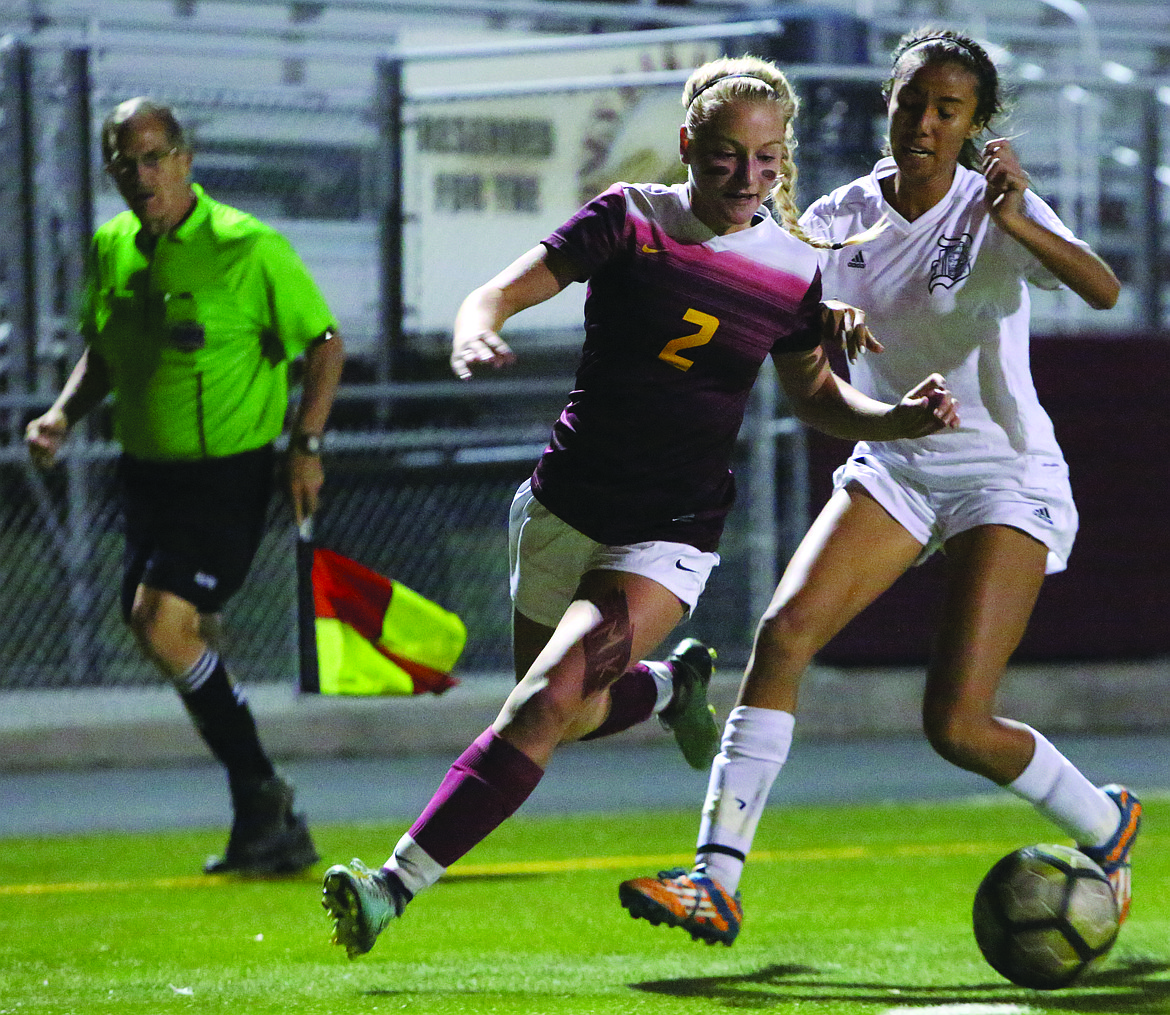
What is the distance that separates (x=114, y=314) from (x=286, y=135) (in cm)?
349

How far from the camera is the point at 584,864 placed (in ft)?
21.5

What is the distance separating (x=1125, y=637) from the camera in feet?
34.0

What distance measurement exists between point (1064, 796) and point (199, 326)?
123 inches

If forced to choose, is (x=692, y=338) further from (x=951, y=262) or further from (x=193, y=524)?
(x=193, y=524)

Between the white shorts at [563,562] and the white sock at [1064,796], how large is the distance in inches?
36.6

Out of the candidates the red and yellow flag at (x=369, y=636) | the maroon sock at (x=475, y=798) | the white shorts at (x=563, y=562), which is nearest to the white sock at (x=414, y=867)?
the maroon sock at (x=475, y=798)

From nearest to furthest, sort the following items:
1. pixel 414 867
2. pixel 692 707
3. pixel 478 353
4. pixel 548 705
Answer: pixel 478 353, pixel 414 867, pixel 548 705, pixel 692 707

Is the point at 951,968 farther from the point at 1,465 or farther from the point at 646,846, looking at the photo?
the point at 1,465

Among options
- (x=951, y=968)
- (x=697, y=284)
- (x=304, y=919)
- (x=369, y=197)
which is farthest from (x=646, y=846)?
(x=369, y=197)

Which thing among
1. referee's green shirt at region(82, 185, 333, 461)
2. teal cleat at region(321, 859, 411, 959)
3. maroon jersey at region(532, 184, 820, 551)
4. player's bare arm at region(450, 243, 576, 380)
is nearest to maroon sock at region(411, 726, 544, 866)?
teal cleat at region(321, 859, 411, 959)

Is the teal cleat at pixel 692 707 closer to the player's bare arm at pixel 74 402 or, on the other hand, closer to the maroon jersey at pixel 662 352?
the maroon jersey at pixel 662 352

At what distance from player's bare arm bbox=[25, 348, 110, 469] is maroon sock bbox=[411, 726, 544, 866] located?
9.15 feet

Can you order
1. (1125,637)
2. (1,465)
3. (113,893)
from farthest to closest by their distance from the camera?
(1125,637), (1,465), (113,893)

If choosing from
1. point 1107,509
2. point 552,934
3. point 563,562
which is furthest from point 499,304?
point 1107,509
